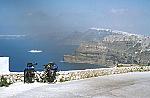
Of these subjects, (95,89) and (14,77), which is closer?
(95,89)

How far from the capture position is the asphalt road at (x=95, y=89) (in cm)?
1293

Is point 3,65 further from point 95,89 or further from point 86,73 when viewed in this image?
point 95,89

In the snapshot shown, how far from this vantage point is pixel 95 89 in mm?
14281

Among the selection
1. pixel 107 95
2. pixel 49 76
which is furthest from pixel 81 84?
pixel 107 95

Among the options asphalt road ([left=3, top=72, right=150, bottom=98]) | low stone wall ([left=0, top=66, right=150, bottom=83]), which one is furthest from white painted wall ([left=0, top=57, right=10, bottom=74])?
asphalt road ([left=3, top=72, right=150, bottom=98])

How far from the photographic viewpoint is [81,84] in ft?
50.5

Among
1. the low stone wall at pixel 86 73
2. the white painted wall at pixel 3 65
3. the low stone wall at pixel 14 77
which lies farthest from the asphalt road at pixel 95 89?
the white painted wall at pixel 3 65

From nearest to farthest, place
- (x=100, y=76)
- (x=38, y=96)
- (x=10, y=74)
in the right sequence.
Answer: (x=38, y=96) < (x=10, y=74) < (x=100, y=76)

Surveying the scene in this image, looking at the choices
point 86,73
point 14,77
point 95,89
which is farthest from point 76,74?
point 95,89

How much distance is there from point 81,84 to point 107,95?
240 centimetres

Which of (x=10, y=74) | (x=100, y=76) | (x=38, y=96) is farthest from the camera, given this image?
(x=100, y=76)

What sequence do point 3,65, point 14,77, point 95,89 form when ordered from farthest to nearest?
1. point 3,65
2. point 14,77
3. point 95,89

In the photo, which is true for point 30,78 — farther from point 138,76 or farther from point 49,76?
point 138,76

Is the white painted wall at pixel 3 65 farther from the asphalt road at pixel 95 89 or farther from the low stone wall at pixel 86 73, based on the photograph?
the asphalt road at pixel 95 89
